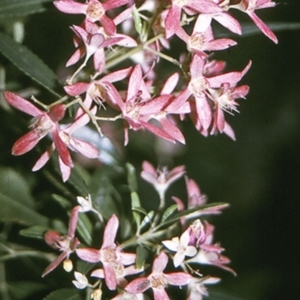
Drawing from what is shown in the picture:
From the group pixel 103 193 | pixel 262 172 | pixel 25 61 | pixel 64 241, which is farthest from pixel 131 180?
pixel 262 172

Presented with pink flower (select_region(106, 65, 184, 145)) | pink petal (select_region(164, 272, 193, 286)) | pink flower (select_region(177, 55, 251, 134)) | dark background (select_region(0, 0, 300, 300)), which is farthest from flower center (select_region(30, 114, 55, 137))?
dark background (select_region(0, 0, 300, 300))

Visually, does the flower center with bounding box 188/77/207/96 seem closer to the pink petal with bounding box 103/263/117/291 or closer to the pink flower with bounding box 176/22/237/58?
the pink flower with bounding box 176/22/237/58

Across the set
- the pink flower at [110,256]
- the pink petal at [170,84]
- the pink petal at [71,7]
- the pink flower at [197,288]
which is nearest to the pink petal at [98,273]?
the pink flower at [110,256]

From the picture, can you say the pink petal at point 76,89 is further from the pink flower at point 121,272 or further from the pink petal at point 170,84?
the pink flower at point 121,272

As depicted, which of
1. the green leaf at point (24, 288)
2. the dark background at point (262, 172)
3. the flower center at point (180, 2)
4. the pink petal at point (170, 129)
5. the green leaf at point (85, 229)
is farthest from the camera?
the dark background at point (262, 172)

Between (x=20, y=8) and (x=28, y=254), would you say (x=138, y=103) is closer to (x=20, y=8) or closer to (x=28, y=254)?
(x=20, y=8)

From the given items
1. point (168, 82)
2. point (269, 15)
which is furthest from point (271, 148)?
point (168, 82)

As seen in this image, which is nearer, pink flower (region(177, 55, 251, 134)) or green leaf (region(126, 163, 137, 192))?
pink flower (region(177, 55, 251, 134))

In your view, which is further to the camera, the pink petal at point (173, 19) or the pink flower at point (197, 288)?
the pink flower at point (197, 288)
